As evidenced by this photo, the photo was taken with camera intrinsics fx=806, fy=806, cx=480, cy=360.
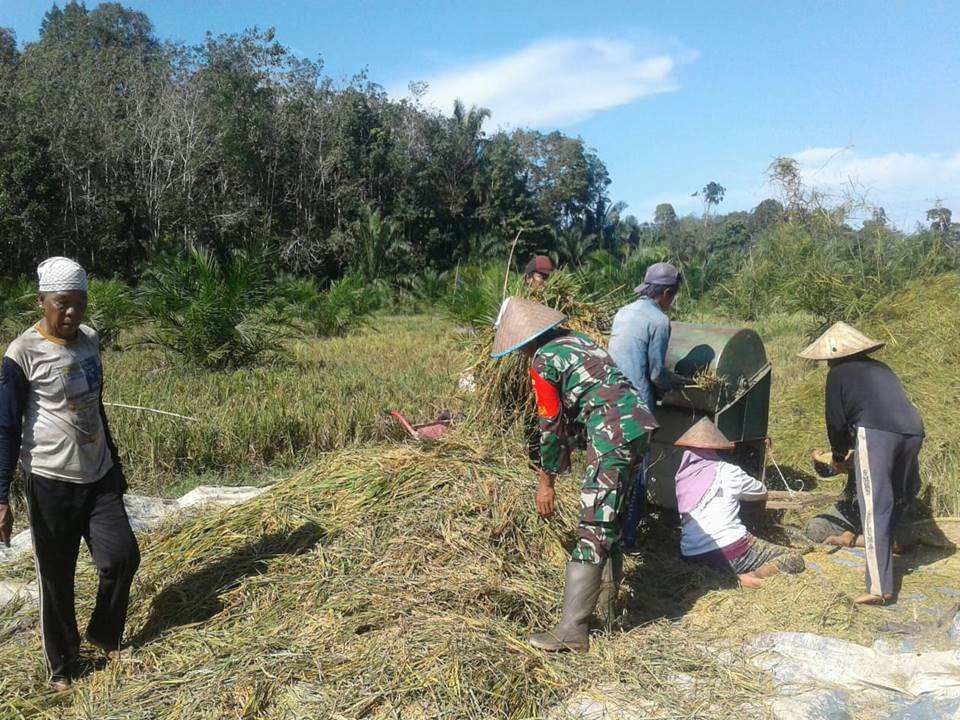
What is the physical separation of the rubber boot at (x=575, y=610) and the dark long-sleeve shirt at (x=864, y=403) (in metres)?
1.99

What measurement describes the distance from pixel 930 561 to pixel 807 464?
1.84m

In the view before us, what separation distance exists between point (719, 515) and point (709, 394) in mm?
950

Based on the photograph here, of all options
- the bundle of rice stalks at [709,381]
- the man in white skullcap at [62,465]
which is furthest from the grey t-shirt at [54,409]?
the bundle of rice stalks at [709,381]

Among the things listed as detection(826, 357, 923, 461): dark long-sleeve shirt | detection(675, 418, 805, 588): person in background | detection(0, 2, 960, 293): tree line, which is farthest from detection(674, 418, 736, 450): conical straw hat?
detection(0, 2, 960, 293): tree line

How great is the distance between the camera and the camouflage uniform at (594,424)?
3.53m

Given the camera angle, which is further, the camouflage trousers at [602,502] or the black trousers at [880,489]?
the black trousers at [880,489]

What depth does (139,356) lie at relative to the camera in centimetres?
1146

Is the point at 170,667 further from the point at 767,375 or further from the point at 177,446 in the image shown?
the point at 767,375

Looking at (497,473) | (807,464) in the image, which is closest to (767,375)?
(807,464)

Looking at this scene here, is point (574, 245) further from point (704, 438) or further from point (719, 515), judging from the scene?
point (719, 515)

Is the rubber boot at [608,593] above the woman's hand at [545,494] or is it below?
below

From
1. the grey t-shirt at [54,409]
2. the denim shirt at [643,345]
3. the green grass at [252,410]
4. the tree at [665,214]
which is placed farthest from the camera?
the tree at [665,214]

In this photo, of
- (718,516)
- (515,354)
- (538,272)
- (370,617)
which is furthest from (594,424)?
(538,272)

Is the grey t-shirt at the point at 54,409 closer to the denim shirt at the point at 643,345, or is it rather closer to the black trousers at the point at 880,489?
the denim shirt at the point at 643,345
